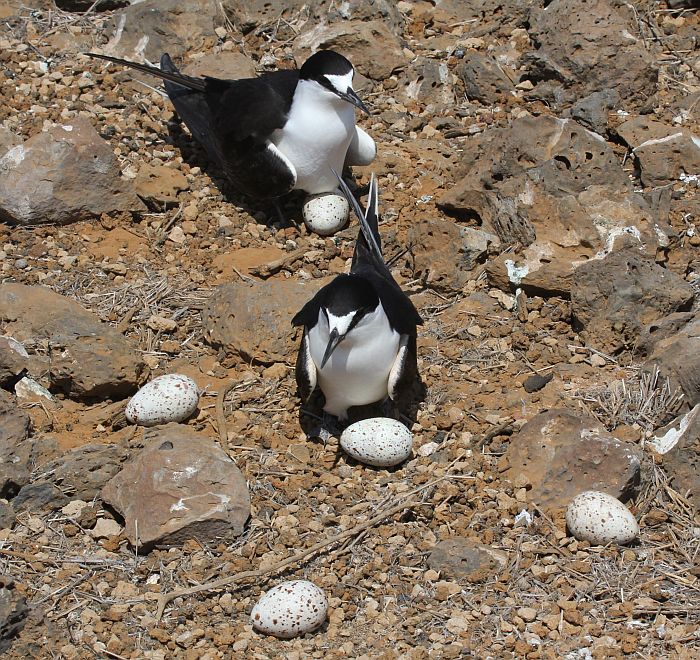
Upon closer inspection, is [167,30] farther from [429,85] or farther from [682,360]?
[682,360]

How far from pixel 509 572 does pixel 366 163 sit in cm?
333

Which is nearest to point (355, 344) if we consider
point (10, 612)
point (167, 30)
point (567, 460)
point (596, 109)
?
point (567, 460)

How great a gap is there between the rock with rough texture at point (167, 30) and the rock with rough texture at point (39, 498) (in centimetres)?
427

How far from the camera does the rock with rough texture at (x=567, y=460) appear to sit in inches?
192

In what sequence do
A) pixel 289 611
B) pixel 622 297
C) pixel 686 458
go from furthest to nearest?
pixel 622 297 → pixel 686 458 → pixel 289 611

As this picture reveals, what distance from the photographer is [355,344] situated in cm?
519

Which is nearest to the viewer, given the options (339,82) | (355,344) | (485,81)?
(355,344)

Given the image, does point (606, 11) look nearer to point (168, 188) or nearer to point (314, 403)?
point (168, 188)

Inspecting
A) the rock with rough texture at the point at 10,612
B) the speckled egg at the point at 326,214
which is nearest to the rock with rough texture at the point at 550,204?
the speckled egg at the point at 326,214

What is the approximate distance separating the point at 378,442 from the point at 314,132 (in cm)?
244

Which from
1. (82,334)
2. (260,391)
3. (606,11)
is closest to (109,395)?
(82,334)

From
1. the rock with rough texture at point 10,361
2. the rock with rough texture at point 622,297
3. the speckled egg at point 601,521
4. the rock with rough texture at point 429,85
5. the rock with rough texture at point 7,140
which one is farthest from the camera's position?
the rock with rough texture at point 429,85

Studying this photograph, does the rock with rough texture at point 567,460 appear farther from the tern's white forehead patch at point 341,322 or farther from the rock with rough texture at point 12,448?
the rock with rough texture at point 12,448

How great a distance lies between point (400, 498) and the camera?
5.00m
